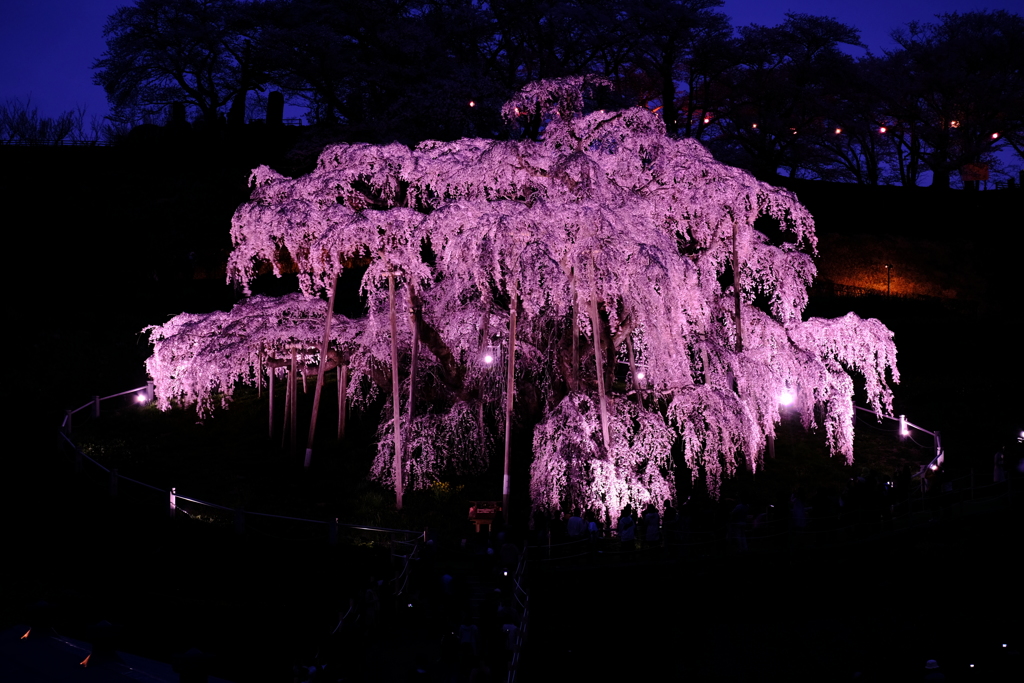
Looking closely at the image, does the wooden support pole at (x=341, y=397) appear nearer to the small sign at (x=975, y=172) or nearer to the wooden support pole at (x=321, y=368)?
the wooden support pole at (x=321, y=368)

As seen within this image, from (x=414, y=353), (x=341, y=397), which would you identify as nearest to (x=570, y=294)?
(x=414, y=353)

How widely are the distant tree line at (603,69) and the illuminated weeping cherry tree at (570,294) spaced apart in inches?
843

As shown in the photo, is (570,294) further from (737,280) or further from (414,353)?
(737,280)

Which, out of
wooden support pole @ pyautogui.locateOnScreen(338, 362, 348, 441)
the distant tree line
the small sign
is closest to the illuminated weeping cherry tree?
wooden support pole @ pyautogui.locateOnScreen(338, 362, 348, 441)

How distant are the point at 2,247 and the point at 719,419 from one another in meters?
37.3

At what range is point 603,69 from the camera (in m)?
46.5

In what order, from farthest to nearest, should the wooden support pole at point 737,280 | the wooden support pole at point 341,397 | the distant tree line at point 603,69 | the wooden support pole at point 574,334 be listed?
the distant tree line at point 603,69, the wooden support pole at point 341,397, the wooden support pole at point 737,280, the wooden support pole at point 574,334

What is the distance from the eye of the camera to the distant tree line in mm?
43438

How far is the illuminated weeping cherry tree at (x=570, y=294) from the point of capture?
666 inches

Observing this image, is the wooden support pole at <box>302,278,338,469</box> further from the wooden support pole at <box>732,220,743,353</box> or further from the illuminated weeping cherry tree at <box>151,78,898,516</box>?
the wooden support pole at <box>732,220,743,353</box>

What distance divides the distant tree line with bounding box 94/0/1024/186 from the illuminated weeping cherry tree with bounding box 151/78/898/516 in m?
21.4

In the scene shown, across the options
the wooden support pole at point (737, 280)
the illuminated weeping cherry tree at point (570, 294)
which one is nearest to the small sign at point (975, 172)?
the illuminated weeping cherry tree at point (570, 294)

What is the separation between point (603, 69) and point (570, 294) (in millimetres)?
32155

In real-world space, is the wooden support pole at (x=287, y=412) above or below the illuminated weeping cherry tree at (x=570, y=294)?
below
